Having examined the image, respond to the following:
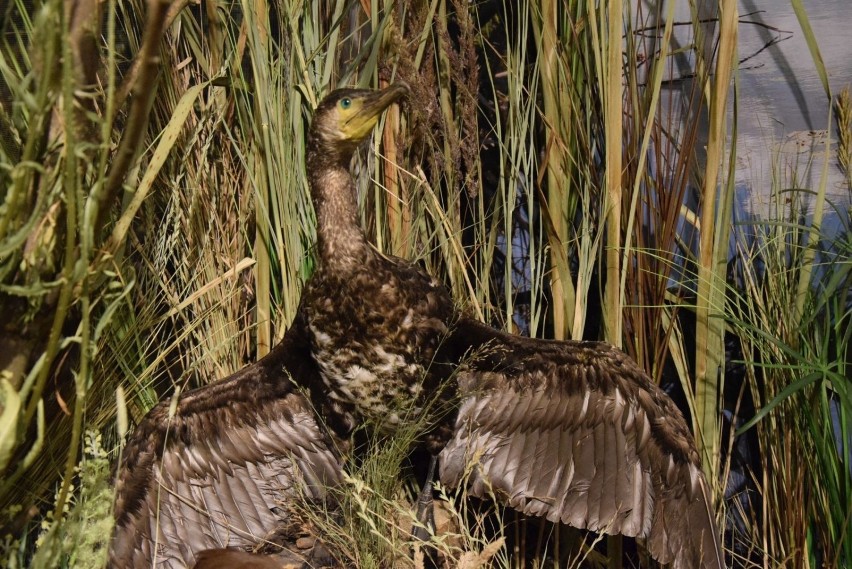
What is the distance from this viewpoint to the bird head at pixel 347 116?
1.90m

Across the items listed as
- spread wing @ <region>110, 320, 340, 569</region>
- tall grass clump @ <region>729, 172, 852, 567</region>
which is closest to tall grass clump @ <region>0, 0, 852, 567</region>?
tall grass clump @ <region>729, 172, 852, 567</region>

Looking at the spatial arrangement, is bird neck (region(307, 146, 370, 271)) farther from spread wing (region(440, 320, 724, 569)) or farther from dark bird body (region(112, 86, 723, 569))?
spread wing (region(440, 320, 724, 569))

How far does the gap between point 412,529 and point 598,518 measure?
522 mm

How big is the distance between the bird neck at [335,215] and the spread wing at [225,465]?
0.20 metres

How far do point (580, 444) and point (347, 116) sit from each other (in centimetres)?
95

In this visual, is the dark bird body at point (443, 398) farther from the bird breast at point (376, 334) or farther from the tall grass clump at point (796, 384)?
the tall grass clump at point (796, 384)

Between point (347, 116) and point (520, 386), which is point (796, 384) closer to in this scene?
point (520, 386)

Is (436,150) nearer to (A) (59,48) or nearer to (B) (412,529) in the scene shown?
(B) (412,529)

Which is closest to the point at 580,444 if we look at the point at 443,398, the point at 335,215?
the point at 443,398

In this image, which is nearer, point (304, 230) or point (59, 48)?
point (59, 48)

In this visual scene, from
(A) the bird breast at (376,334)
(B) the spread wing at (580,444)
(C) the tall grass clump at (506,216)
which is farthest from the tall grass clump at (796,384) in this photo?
(A) the bird breast at (376,334)

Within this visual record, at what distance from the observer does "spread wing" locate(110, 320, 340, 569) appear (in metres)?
1.83

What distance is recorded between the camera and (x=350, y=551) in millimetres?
1946

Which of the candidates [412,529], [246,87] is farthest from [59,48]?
[412,529]
